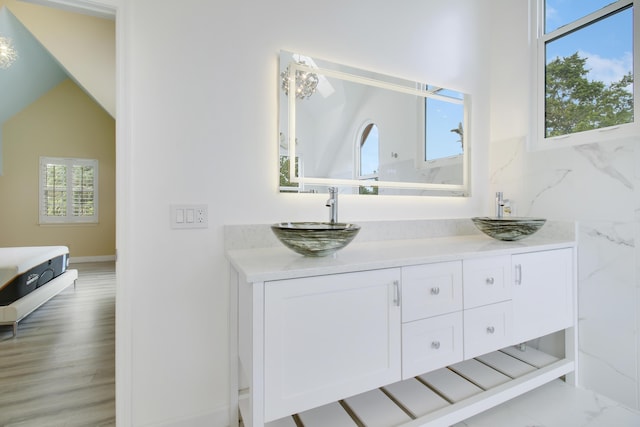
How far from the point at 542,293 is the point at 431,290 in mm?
821

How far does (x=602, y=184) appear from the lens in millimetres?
1691

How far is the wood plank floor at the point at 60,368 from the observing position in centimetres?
157

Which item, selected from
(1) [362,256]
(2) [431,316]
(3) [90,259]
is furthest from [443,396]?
(3) [90,259]

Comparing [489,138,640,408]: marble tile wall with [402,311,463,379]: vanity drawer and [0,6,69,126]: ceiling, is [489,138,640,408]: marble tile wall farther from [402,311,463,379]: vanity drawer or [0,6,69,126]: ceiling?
[0,6,69,126]: ceiling

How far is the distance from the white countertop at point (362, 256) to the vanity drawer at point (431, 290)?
42 mm

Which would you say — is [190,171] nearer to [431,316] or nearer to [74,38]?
A: [431,316]

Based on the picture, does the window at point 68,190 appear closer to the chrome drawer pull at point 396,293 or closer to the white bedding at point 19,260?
the white bedding at point 19,260

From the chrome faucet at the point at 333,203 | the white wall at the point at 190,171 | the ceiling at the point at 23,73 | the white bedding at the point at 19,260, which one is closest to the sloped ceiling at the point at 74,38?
the ceiling at the point at 23,73

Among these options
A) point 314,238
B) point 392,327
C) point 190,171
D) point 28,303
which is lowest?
point 28,303

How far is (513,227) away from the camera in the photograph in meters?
1.69

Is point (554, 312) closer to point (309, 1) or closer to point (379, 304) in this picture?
point (379, 304)

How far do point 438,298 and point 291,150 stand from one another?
1.02m

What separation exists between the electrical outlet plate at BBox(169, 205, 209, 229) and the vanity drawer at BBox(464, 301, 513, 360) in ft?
4.30

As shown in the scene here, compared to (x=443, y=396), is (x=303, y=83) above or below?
above
